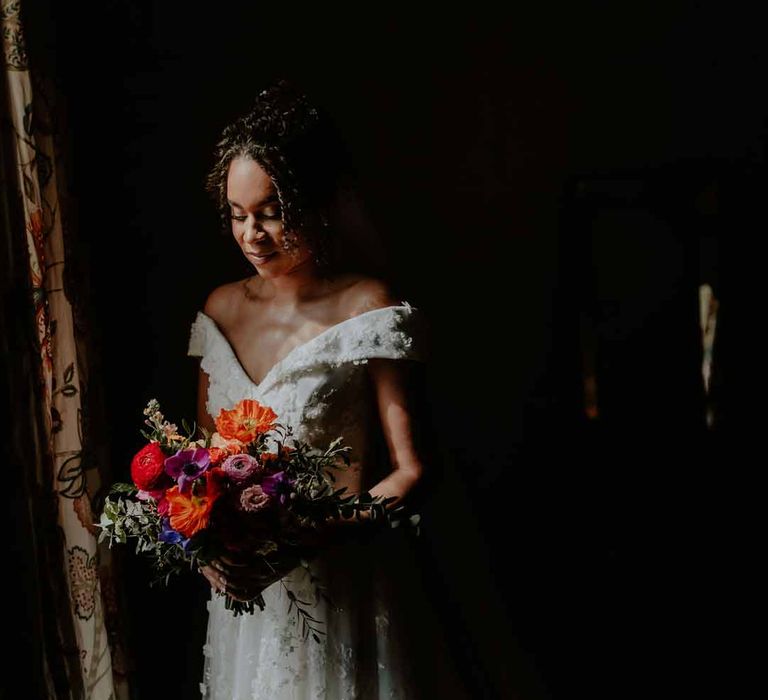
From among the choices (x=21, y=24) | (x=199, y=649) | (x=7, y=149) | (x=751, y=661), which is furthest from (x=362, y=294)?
(x=751, y=661)

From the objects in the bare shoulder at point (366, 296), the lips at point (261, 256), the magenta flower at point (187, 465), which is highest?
the lips at point (261, 256)

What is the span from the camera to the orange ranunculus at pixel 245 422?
51.9 inches

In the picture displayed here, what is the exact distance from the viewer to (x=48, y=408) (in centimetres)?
146

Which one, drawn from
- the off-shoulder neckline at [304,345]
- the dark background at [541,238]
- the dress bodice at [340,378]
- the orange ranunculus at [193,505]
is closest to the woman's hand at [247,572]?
the orange ranunculus at [193,505]

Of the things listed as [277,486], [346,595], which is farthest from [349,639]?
[277,486]

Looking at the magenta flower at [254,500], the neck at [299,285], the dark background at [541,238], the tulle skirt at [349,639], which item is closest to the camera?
the magenta flower at [254,500]

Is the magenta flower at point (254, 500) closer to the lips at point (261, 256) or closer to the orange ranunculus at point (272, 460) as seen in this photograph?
the orange ranunculus at point (272, 460)

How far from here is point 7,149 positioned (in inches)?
53.2

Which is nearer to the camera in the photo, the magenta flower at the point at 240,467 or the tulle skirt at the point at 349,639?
the magenta flower at the point at 240,467

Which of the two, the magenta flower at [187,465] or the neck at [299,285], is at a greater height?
the neck at [299,285]

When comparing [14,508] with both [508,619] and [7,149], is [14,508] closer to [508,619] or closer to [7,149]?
[7,149]

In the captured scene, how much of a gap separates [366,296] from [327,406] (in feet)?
0.70

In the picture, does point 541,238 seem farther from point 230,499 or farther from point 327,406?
point 230,499

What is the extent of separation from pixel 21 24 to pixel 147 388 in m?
0.91
